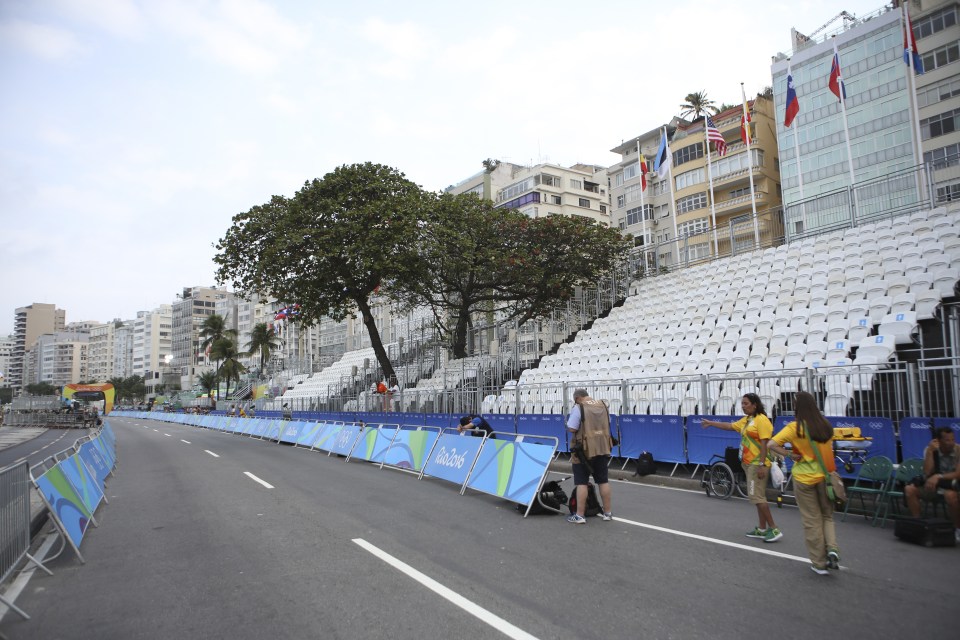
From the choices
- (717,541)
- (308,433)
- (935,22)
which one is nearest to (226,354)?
(308,433)

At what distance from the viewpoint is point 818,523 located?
18.4 feet

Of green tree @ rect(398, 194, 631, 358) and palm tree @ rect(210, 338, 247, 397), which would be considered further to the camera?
palm tree @ rect(210, 338, 247, 397)

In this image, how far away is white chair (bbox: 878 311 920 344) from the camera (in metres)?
12.6

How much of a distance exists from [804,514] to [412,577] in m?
3.74

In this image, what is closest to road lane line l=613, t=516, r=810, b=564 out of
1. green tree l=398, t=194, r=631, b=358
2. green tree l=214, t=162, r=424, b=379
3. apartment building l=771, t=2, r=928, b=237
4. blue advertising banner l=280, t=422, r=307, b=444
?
blue advertising banner l=280, t=422, r=307, b=444

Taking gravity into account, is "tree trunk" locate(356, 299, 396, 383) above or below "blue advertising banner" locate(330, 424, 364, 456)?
above

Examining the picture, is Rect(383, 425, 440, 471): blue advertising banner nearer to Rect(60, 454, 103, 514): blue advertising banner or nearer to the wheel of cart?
the wheel of cart

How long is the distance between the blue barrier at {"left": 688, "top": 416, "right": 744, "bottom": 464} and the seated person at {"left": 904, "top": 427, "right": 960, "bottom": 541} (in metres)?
3.73

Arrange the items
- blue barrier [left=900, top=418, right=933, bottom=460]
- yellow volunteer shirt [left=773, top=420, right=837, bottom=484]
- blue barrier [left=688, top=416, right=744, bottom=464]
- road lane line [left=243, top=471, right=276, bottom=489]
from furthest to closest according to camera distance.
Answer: road lane line [left=243, top=471, right=276, bottom=489], blue barrier [left=688, top=416, right=744, bottom=464], blue barrier [left=900, top=418, right=933, bottom=460], yellow volunteer shirt [left=773, top=420, right=837, bottom=484]

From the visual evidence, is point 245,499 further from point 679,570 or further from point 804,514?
point 804,514

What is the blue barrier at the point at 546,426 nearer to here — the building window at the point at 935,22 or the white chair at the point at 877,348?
the white chair at the point at 877,348

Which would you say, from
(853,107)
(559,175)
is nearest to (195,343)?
(559,175)

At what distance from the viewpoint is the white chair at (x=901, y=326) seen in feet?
41.4

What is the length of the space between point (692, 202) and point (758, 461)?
50.8 m
